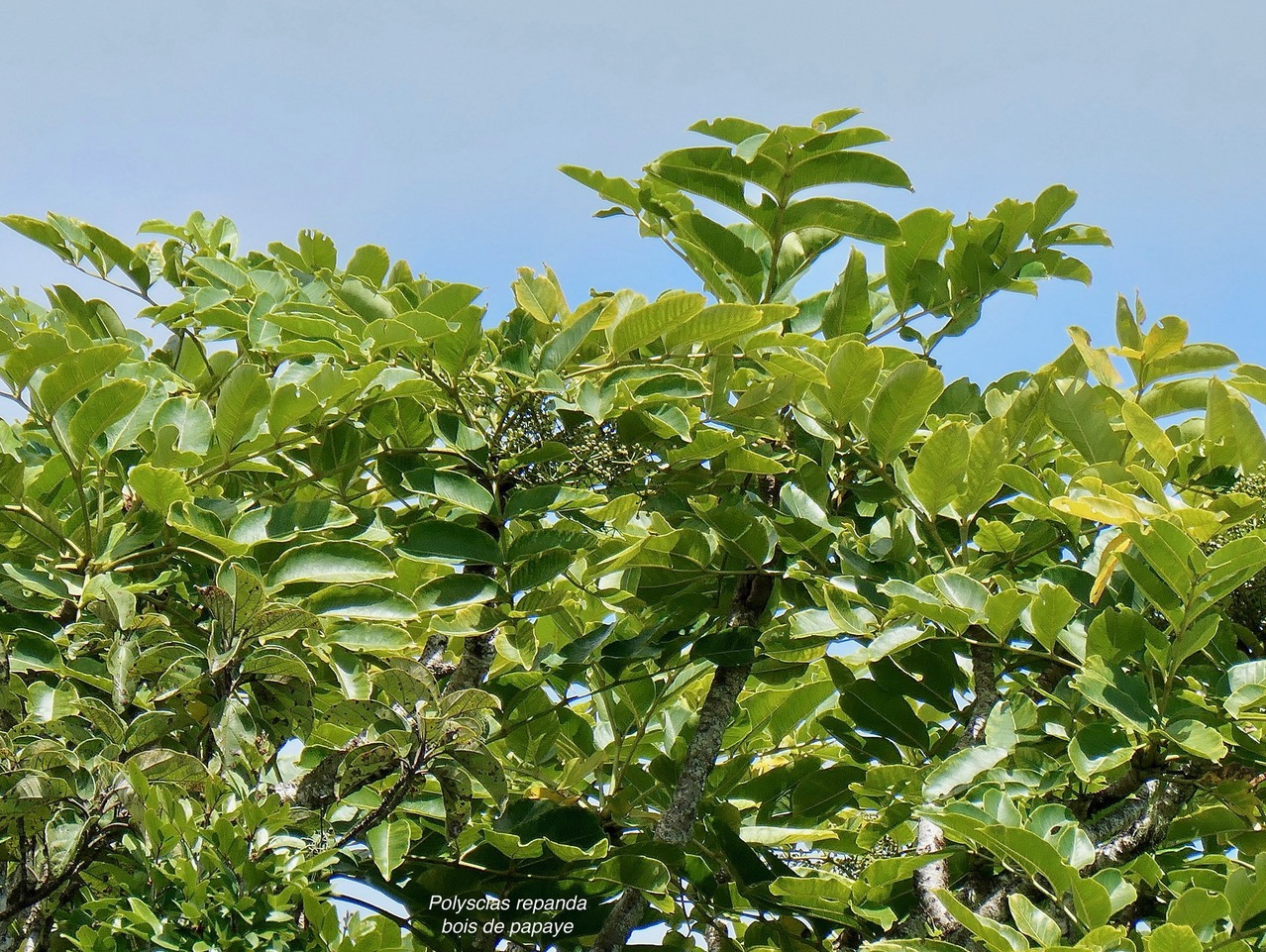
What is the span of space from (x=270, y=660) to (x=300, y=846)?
0.26 m

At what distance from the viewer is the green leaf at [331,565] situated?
5.59 feet

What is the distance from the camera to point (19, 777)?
1520 millimetres

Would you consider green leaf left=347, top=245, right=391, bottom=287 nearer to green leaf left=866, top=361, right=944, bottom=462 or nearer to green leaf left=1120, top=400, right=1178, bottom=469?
green leaf left=866, top=361, right=944, bottom=462

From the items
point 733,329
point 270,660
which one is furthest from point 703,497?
point 270,660

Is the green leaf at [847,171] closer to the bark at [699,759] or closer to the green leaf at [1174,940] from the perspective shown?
the bark at [699,759]

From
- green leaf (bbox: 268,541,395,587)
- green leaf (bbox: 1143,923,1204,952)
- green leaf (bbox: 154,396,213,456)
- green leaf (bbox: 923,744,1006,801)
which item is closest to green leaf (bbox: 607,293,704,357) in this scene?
green leaf (bbox: 268,541,395,587)

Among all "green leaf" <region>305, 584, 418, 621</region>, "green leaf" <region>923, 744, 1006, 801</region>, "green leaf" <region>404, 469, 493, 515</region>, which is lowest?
"green leaf" <region>923, 744, 1006, 801</region>

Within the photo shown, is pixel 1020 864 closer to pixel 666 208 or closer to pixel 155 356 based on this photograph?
pixel 666 208

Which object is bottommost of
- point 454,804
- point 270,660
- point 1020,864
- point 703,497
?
point 1020,864

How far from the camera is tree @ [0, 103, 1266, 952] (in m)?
1.57

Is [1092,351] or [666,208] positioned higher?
[666,208]

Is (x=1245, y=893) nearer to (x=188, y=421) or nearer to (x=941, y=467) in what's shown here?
(x=941, y=467)

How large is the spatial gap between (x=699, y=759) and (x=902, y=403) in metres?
0.70

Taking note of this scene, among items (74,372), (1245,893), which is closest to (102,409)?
(74,372)
